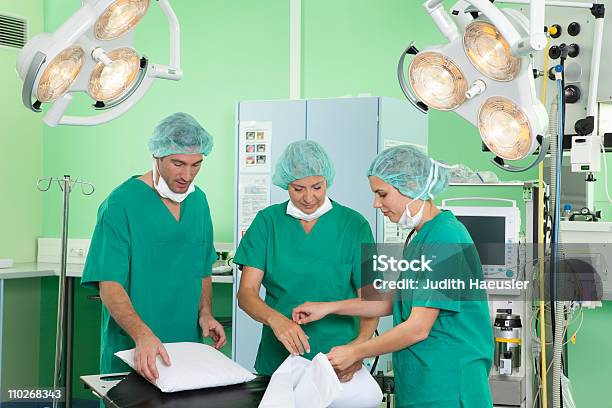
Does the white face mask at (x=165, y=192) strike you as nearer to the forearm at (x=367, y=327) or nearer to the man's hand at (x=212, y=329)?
the man's hand at (x=212, y=329)

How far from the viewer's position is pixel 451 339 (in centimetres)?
208

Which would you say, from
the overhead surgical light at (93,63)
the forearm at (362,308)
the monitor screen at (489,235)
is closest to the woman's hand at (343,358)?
the forearm at (362,308)

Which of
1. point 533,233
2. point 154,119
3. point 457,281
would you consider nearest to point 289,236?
point 457,281

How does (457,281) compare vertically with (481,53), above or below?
below

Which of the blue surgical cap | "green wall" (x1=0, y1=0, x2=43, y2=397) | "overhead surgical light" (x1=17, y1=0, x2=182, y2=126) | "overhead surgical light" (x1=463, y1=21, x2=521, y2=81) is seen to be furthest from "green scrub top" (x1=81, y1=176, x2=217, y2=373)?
"green wall" (x1=0, y1=0, x2=43, y2=397)

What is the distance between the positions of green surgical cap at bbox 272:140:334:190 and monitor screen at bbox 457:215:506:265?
131cm

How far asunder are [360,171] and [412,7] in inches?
45.3

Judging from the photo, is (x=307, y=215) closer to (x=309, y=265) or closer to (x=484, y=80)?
(x=309, y=265)

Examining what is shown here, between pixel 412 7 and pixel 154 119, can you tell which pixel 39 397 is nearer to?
pixel 154 119

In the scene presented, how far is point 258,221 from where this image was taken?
2574 millimetres

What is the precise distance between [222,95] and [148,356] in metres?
3.08

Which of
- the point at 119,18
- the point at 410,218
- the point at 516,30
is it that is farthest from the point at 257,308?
the point at 516,30

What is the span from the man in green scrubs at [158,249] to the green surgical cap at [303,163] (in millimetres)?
260

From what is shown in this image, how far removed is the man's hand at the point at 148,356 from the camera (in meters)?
2.07
